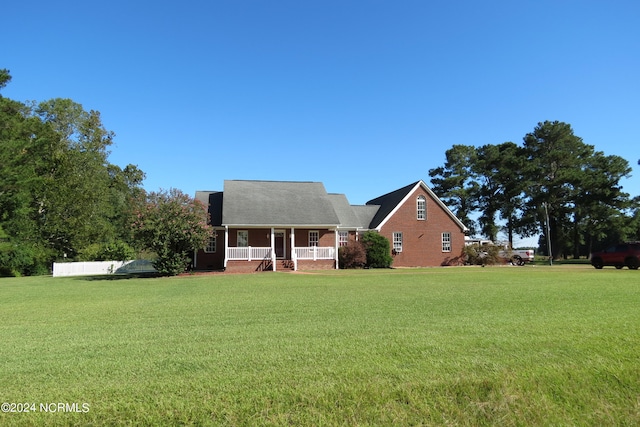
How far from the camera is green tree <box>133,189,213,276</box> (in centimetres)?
2197

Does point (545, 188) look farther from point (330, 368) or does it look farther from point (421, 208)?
point (330, 368)

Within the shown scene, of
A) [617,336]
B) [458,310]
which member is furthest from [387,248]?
[617,336]

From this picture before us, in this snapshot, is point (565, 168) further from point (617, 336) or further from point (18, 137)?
point (18, 137)

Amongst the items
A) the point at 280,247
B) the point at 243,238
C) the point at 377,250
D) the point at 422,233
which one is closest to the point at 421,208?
the point at 422,233

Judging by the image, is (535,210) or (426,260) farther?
(535,210)

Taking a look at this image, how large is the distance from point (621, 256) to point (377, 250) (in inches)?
597

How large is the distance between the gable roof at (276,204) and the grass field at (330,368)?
2028 cm

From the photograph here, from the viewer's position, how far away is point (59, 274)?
1115 inches

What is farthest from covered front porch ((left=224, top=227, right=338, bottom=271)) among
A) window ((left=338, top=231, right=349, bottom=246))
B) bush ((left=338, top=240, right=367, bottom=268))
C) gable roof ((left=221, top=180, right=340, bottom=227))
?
window ((left=338, top=231, right=349, bottom=246))

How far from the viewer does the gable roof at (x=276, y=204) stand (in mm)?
28328

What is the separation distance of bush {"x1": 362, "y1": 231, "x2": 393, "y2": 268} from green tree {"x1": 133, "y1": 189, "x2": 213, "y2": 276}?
1186cm

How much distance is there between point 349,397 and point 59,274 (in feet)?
101

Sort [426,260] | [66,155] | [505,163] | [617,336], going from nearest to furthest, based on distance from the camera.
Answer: [617,336]
[426,260]
[66,155]
[505,163]

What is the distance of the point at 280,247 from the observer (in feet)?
98.8
